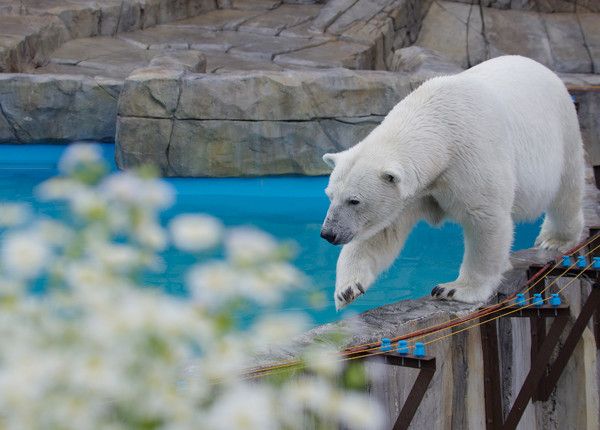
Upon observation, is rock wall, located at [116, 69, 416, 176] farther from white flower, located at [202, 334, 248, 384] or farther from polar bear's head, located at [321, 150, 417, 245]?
white flower, located at [202, 334, 248, 384]

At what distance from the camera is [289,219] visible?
19.5 ft

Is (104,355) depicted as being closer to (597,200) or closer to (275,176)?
(597,200)

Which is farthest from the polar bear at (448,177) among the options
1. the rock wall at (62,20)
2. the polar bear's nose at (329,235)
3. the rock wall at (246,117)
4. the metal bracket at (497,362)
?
the rock wall at (62,20)

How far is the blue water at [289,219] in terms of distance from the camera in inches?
190

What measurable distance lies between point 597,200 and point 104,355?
4.23 metres

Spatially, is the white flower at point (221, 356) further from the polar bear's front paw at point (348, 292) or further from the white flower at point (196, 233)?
the polar bear's front paw at point (348, 292)

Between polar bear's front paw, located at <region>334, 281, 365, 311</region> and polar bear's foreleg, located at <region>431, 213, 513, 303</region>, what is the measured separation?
378 millimetres

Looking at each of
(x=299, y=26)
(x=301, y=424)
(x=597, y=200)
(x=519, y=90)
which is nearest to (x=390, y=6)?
(x=299, y=26)

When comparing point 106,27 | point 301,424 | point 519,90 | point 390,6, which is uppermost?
point 519,90

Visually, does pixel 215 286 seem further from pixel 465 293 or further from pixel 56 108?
pixel 56 108

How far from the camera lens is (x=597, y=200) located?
14.0ft

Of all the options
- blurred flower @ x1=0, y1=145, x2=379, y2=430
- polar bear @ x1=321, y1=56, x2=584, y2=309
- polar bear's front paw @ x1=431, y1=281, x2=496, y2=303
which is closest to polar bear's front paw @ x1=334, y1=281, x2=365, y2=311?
polar bear @ x1=321, y1=56, x2=584, y2=309

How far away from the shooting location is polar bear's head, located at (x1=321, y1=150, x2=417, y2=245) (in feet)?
8.40

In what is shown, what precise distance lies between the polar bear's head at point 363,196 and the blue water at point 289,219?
201 centimetres
